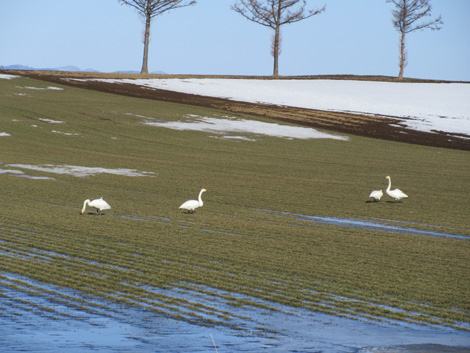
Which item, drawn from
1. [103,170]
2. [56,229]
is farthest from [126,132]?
[56,229]

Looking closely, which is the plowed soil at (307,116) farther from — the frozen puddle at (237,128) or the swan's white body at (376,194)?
the swan's white body at (376,194)

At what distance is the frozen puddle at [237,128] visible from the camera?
5916 cm

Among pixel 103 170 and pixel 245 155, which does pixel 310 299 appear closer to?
pixel 103 170

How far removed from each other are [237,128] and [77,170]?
25.4 metres

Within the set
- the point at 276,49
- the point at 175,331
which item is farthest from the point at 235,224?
the point at 276,49

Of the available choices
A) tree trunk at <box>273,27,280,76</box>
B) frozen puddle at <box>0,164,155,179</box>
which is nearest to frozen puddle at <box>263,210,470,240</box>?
frozen puddle at <box>0,164,155,179</box>

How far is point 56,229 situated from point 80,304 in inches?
317

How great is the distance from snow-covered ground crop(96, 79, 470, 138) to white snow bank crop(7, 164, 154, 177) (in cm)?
3624

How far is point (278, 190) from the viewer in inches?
1357

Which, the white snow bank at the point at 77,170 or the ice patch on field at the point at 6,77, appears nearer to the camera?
the white snow bank at the point at 77,170

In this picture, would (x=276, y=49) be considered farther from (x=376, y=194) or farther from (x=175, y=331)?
(x=175, y=331)

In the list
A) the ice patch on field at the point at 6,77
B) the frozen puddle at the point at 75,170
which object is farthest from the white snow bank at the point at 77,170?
the ice patch on field at the point at 6,77

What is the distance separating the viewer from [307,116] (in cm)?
7056

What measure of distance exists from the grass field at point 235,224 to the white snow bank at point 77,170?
444 mm
